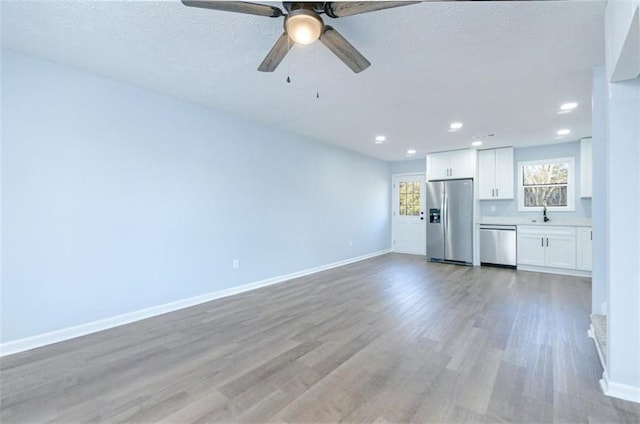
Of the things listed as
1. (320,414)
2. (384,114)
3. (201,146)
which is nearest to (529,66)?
(384,114)

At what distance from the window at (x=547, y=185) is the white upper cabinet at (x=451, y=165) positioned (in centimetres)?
100

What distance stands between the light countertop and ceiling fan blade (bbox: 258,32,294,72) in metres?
5.52

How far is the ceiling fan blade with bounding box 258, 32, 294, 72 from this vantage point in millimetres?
1827

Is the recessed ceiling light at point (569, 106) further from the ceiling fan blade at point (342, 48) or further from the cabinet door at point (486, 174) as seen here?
the ceiling fan blade at point (342, 48)

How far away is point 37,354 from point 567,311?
5.35 m

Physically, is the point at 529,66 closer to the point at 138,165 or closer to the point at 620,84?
the point at 620,84

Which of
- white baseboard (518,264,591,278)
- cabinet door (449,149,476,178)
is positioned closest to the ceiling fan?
cabinet door (449,149,476,178)

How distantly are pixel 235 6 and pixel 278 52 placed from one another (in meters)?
0.45

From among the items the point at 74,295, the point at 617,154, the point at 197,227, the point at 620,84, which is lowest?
the point at 74,295

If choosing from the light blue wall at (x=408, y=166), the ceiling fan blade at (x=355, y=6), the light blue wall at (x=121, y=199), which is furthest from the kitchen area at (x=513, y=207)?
the ceiling fan blade at (x=355, y=6)

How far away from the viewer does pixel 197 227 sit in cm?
359

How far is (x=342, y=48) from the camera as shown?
188 centimetres

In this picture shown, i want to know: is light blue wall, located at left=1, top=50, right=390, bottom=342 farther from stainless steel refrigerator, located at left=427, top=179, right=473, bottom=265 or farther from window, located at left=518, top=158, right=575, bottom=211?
window, located at left=518, top=158, right=575, bottom=211

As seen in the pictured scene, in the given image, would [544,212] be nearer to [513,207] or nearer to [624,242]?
[513,207]
